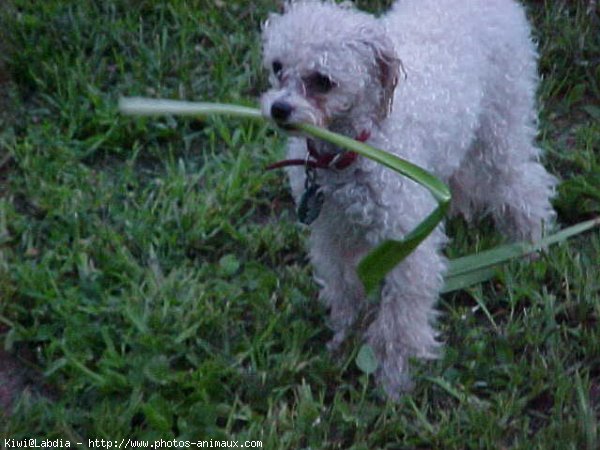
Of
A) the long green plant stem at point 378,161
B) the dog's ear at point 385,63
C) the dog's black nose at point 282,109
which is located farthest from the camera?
the dog's ear at point 385,63

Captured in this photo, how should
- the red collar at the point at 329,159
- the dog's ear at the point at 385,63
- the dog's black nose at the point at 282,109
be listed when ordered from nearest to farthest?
the dog's black nose at the point at 282,109 < the dog's ear at the point at 385,63 < the red collar at the point at 329,159

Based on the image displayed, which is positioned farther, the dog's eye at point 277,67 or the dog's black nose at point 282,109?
the dog's eye at point 277,67

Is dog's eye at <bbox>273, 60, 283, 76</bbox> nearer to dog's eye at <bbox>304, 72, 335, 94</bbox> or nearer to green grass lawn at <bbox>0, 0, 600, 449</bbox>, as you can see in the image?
dog's eye at <bbox>304, 72, 335, 94</bbox>

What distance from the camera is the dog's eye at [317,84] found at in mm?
3670

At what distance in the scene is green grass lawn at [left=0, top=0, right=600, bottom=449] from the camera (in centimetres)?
385

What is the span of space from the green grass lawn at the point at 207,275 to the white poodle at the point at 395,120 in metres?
0.19

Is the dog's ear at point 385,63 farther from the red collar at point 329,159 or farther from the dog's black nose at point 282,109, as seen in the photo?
the dog's black nose at point 282,109

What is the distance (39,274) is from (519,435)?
1.80m

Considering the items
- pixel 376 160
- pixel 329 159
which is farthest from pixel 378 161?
pixel 329 159

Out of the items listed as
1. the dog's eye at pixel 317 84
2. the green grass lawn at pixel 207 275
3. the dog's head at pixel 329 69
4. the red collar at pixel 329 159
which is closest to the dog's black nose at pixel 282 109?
the dog's head at pixel 329 69

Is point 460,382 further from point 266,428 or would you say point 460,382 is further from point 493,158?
point 493,158

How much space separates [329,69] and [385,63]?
195mm

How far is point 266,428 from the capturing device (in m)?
3.79

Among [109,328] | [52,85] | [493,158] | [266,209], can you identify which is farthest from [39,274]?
[493,158]
